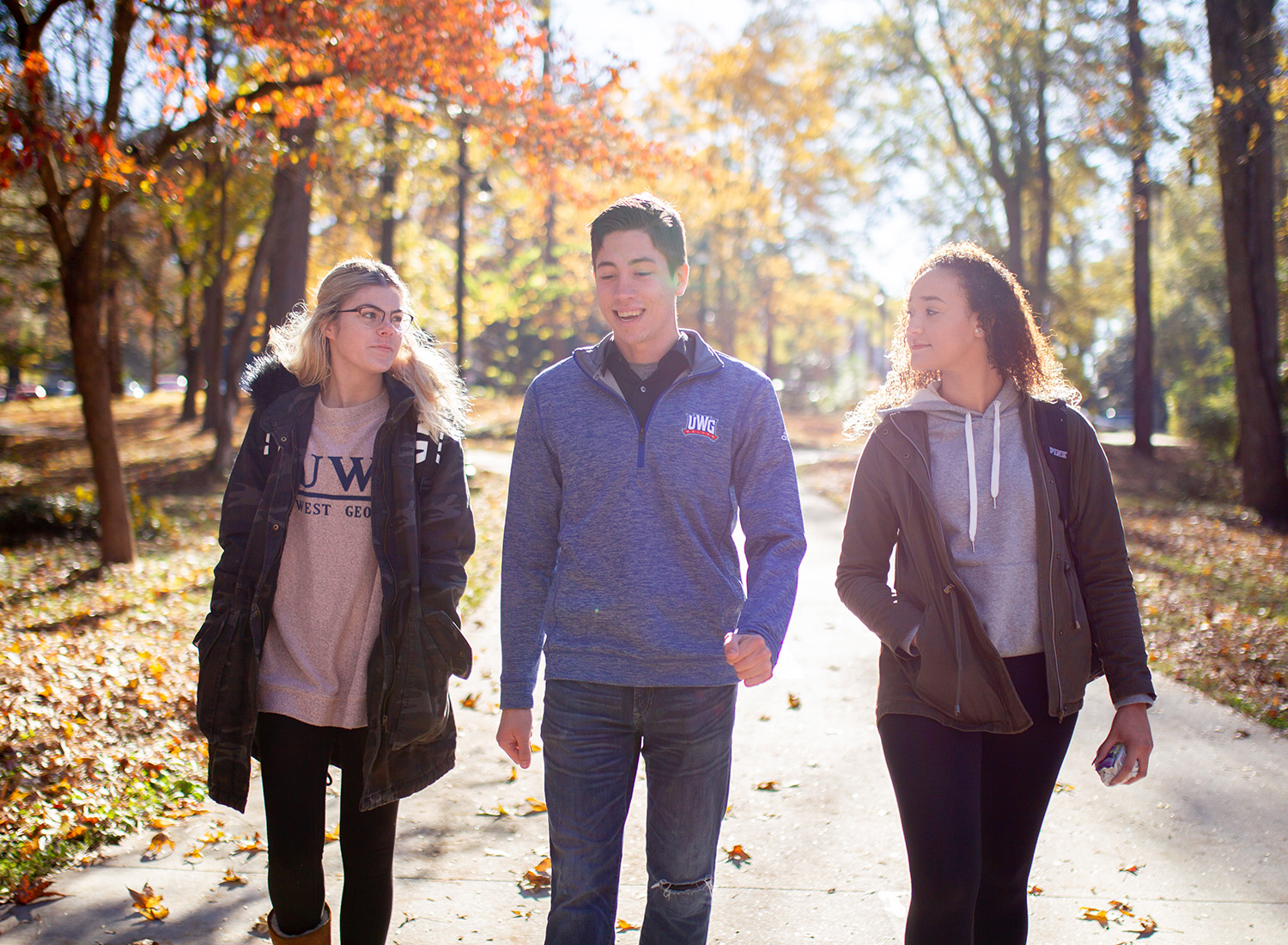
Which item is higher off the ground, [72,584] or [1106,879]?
[72,584]

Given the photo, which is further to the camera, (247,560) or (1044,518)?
(247,560)

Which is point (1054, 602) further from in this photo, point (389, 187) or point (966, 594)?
point (389, 187)

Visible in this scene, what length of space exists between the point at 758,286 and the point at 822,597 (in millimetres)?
28769

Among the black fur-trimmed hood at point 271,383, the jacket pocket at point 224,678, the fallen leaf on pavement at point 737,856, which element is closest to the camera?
the jacket pocket at point 224,678

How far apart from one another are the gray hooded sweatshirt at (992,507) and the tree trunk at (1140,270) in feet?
47.0

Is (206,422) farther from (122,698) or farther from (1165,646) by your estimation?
(1165,646)

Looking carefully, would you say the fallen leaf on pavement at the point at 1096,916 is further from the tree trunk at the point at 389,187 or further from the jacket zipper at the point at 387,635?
the tree trunk at the point at 389,187

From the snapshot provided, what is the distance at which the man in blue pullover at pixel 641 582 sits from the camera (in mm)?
2668

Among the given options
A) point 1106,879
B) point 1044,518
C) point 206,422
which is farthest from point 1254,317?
point 206,422

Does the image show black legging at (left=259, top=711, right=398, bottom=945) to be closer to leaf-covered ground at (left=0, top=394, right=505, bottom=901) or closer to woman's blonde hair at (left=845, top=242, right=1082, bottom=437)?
leaf-covered ground at (left=0, top=394, right=505, bottom=901)

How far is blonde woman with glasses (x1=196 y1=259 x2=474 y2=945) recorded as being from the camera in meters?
3.00

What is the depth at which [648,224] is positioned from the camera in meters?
2.83

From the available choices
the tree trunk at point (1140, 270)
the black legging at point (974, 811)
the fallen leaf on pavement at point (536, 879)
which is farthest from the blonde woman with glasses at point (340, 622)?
the tree trunk at point (1140, 270)

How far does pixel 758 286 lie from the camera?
3734 cm
